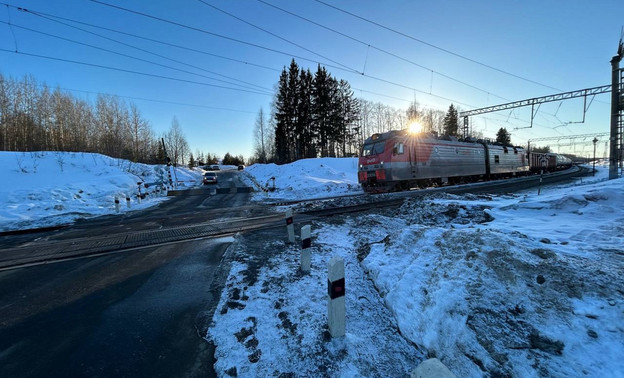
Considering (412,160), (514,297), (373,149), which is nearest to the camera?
(514,297)

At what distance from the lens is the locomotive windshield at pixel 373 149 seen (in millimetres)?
14150

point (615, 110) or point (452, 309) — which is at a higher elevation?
point (615, 110)

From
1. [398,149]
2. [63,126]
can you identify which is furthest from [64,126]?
[398,149]

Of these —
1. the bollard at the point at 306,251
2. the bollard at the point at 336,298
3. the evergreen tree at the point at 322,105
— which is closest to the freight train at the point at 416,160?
the bollard at the point at 306,251

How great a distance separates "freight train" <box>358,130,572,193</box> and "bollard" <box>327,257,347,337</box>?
11629 mm

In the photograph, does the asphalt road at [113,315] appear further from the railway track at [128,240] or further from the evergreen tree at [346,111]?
the evergreen tree at [346,111]

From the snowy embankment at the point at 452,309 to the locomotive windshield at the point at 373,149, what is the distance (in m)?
9.76

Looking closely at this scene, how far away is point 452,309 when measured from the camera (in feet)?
8.95

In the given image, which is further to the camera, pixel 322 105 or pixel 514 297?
pixel 322 105

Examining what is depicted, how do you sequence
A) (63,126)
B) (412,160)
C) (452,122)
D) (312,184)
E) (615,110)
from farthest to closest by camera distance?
(452,122) → (63,126) → (312,184) → (615,110) → (412,160)

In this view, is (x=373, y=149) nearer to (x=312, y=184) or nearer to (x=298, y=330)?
(x=312, y=184)

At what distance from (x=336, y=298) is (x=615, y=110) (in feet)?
78.9

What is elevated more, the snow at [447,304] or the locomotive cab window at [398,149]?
the locomotive cab window at [398,149]

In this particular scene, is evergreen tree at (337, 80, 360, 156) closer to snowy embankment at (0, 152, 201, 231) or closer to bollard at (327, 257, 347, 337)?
snowy embankment at (0, 152, 201, 231)
